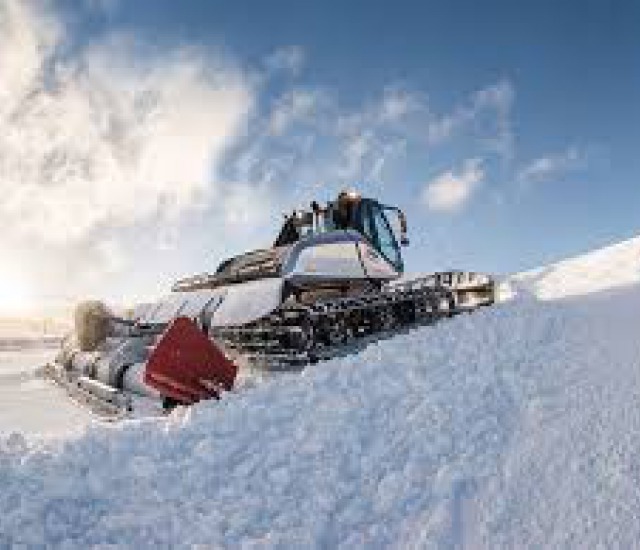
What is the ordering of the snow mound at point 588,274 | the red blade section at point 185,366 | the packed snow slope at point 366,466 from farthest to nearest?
the snow mound at point 588,274, the red blade section at point 185,366, the packed snow slope at point 366,466

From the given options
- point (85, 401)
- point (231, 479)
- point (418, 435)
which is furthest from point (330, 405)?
point (85, 401)

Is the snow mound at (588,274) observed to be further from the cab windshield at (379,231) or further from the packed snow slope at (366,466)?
the packed snow slope at (366,466)

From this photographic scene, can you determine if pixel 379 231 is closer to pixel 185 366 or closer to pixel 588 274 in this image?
pixel 588 274

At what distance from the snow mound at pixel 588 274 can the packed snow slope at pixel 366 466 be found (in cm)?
667

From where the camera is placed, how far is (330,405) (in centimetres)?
909

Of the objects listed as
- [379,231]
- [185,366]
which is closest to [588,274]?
[379,231]

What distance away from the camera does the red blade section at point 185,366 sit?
11375 mm

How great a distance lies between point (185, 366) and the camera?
11.5m

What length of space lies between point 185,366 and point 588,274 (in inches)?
439

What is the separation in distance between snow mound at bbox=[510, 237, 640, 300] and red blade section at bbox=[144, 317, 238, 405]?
306 inches

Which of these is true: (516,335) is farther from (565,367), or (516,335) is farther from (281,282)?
(281,282)

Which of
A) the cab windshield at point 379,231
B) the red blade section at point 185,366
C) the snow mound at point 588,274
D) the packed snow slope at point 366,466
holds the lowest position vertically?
the packed snow slope at point 366,466

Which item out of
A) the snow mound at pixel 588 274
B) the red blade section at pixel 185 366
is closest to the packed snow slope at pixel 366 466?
the red blade section at pixel 185 366

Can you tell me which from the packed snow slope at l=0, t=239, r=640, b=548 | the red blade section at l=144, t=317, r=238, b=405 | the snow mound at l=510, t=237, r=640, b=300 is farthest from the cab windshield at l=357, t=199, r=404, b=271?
the packed snow slope at l=0, t=239, r=640, b=548
